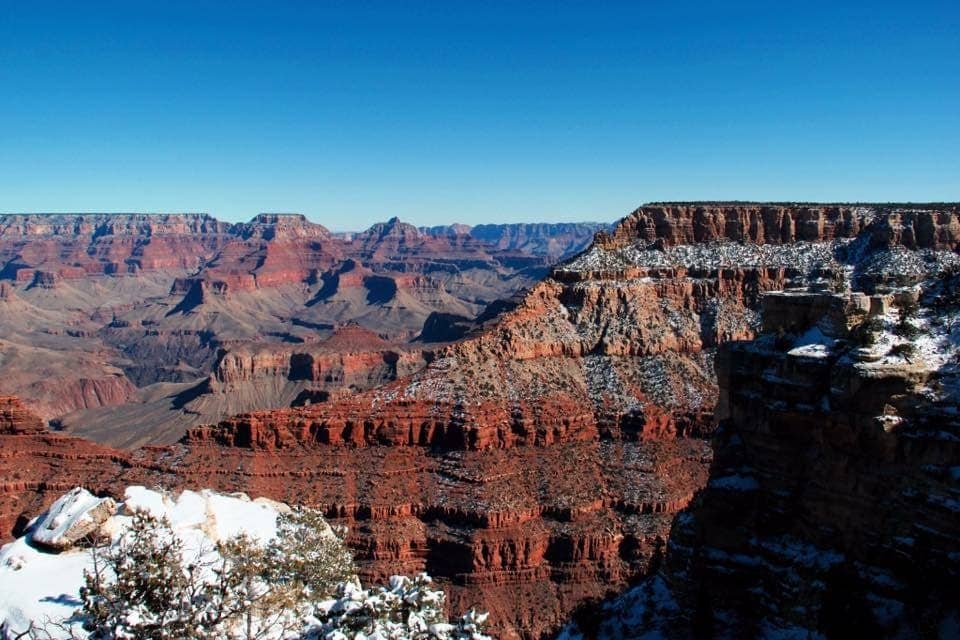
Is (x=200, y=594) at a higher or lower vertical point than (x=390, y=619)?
higher

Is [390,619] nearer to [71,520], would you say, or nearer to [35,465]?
[71,520]

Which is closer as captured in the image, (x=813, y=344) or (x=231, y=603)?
(x=231, y=603)

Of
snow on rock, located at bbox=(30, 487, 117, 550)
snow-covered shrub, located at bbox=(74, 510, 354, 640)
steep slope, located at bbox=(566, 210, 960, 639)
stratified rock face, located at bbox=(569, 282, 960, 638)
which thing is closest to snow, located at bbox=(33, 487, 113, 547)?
snow on rock, located at bbox=(30, 487, 117, 550)

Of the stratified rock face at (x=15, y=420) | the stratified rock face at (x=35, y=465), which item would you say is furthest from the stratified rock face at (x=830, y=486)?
the stratified rock face at (x=15, y=420)

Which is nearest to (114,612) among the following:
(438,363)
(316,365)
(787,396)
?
(787,396)

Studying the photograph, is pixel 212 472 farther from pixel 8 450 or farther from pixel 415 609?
pixel 415 609

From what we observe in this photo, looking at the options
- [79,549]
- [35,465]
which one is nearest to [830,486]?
[79,549]
